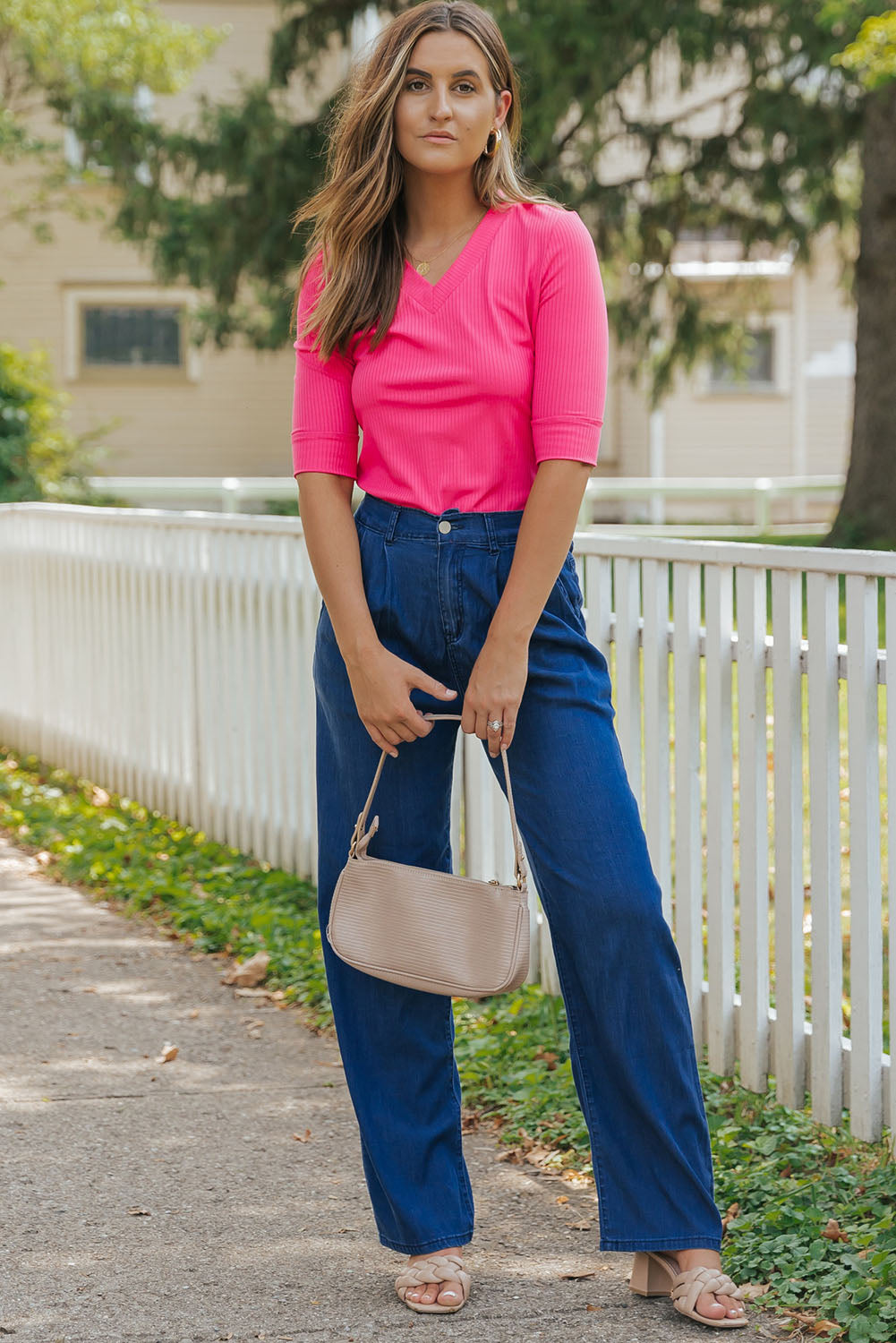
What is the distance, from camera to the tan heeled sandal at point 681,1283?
112 inches

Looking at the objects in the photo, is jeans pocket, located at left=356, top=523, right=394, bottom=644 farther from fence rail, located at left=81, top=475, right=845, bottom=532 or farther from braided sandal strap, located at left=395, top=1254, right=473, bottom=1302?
fence rail, located at left=81, top=475, right=845, bottom=532

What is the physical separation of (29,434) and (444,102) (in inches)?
347

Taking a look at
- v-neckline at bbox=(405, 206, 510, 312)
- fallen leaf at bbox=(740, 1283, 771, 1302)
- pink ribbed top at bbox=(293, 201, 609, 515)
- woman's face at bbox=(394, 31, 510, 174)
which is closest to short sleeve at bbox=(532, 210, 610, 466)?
pink ribbed top at bbox=(293, 201, 609, 515)

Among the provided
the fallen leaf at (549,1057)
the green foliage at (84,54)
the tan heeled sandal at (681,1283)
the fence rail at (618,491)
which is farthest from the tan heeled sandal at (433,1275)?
the green foliage at (84,54)

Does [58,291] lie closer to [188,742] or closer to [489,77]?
[188,742]

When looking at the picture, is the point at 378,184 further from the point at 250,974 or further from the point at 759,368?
the point at 759,368

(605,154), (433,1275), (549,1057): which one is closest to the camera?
(433,1275)

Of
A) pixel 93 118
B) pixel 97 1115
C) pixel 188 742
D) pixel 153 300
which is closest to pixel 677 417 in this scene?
pixel 153 300

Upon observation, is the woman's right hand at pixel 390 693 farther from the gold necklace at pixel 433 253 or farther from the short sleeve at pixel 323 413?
the gold necklace at pixel 433 253

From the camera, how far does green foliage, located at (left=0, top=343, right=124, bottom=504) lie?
10.9 meters

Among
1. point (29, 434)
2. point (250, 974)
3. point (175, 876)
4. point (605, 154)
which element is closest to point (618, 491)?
point (605, 154)

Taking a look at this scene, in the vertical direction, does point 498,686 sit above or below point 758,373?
below

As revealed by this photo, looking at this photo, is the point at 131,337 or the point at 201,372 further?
the point at 131,337

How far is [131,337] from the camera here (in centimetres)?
2447
